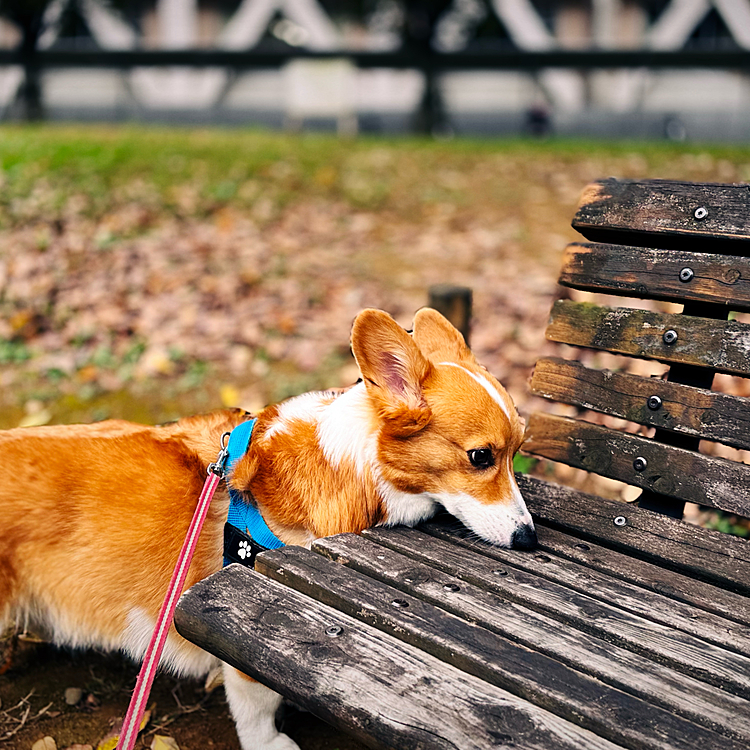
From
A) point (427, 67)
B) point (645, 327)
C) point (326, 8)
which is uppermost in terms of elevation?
point (326, 8)

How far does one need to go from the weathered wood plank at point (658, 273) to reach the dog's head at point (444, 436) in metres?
0.64

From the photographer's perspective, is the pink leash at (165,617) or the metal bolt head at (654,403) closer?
the pink leash at (165,617)

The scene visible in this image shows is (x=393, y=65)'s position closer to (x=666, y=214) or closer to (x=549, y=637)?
(x=666, y=214)

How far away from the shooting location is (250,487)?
7.64 ft

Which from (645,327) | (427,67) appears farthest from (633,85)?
(645,327)

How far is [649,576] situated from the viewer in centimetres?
214

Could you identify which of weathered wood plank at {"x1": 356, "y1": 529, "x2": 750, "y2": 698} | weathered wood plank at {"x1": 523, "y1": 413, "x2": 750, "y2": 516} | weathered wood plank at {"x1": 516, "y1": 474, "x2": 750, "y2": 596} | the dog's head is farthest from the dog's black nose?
weathered wood plank at {"x1": 523, "y1": 413, "x2": 750, "y2": 516}

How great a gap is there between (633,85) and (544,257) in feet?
49.6

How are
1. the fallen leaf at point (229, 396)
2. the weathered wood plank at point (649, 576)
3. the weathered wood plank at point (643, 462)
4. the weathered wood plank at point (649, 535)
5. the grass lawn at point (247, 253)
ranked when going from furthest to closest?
1. the grass lawn at point (247, 253)
2. the fallen leaf at point (229, 396)
3. the weathered wood plank at point (643, 462)
4. the weathered wood plank at point (649, 535)
5. the weathered wood plank at point (649, 576)

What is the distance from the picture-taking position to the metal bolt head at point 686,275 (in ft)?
8.15

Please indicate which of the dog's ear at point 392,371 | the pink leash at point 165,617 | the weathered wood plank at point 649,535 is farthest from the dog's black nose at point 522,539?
the pink leash at point 165,617

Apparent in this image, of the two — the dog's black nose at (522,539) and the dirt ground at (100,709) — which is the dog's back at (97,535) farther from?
the dog's black nose at (522,539)

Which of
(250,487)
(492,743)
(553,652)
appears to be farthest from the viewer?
(250,487)

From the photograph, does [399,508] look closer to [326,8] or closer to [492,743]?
[492,743]
